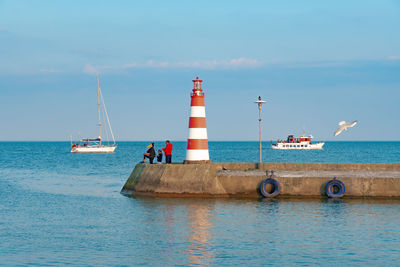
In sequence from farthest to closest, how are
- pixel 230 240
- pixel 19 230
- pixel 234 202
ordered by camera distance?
pixel 234 202 < pixel 19 230 < pixel 230 240

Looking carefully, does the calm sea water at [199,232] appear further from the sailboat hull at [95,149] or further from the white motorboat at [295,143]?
the white motorboat at [295,143]

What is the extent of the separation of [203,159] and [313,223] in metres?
8.31

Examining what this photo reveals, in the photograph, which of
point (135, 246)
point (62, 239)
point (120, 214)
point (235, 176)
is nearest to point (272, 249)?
point (135, 246)

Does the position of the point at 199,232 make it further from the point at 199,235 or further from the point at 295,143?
the point at 295,143

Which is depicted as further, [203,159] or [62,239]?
[203,159]

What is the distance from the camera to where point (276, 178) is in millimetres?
25016

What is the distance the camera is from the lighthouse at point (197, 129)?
2611 centimetres

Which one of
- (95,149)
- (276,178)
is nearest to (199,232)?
(276,178)

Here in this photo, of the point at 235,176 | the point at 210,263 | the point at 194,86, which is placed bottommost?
the point at 210,263

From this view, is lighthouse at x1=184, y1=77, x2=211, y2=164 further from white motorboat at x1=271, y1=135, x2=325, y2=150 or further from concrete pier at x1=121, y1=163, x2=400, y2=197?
white motorboat at x1=271, y1=135, x2=325, y2=150

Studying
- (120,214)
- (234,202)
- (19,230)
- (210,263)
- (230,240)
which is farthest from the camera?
(234,202)

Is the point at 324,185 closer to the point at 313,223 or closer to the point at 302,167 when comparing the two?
the point at 302,167

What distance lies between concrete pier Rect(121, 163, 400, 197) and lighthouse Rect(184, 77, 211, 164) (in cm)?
81

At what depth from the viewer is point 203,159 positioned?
26.4m
